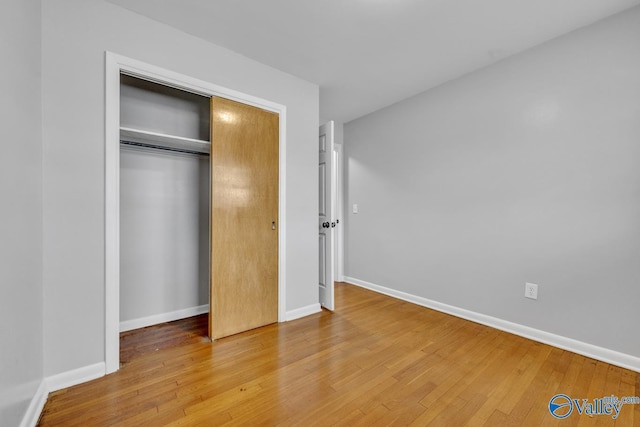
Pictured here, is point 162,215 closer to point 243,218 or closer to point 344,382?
point 243,218

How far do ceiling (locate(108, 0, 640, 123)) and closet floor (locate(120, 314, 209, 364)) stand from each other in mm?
2495

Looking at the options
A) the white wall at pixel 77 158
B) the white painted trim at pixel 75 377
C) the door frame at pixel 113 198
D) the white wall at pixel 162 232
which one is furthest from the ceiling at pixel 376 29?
the white painted trim at pixel 75 377

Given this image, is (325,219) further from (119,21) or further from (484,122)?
(119,21)

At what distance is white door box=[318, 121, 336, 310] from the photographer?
9.76ft

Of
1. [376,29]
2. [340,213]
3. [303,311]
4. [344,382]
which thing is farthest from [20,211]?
[340,213]

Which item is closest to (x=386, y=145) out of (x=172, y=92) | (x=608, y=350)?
(x=172, y=92)

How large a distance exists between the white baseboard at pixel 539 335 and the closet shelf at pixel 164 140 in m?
2.86

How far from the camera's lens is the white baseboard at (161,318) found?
94.8 inches

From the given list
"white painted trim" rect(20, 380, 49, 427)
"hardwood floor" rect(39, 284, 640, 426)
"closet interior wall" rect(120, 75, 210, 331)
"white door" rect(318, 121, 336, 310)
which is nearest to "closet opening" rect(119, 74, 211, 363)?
"closet interior wall" rect(120, 75, 210, 331)

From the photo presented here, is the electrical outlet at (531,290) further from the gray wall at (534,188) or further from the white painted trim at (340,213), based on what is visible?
the white painted trim at (340,213)

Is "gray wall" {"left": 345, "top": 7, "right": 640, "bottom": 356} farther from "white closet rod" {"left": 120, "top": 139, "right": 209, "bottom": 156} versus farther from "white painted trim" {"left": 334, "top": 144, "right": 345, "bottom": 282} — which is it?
"white closet rod" {"left": 120, "top": 139, "right": 209, "bottom": 156}

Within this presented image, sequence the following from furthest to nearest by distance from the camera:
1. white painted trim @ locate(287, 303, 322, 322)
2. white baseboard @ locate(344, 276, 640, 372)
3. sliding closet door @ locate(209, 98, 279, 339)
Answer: white painted trim @ locate(287, 303, 322, 322)
sliding closet door @ locate(209, 98, 279, 339)
white baseboard @ locate(344, 276, 640, 372)

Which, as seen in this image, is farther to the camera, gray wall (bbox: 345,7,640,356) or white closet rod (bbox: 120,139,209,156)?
white closet rod (bbox: 120,139,209,156)

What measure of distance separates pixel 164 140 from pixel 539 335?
365 centimetres
